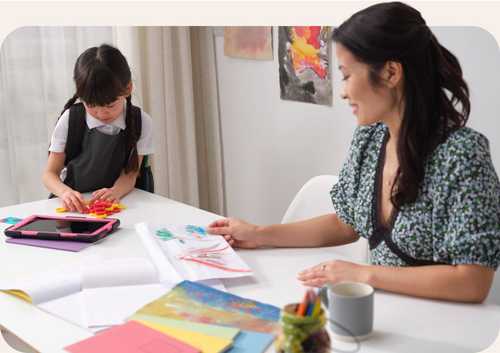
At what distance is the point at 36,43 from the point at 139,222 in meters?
1.27

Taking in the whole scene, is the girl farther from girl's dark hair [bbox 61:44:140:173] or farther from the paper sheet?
the paper sheet

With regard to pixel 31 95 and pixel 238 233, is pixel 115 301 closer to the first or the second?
pixel 238 233

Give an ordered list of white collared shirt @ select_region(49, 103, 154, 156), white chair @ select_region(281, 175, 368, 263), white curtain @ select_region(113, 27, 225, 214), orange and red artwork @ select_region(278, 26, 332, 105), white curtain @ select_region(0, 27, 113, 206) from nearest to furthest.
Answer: white chair @ select_region(281, 175, 368, 263)
white collared shirt @ select_region(49, 103, 154, 156)
orange and red artwork @ select_region(278, 26, 332, 105)
white curtain @ select_region(0, 27, 113, 206)
white curtain @ select_region(113, 27, 225, 214)

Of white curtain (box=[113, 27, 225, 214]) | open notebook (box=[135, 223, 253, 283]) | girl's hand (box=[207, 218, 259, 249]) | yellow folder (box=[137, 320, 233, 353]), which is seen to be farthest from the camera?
white curtain (box=[113, 27, 225, 214])

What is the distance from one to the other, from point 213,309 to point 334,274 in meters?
0.25

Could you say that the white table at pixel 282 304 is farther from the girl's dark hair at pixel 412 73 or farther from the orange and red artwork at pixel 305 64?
the orange and red artwork at pixel 305 64

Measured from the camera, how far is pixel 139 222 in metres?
1.85

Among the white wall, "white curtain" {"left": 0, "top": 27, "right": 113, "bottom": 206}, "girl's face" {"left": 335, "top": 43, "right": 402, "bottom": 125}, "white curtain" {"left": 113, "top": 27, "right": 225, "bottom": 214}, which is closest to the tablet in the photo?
"girl's face" {"left": 335, "top": 43, "right": 402, "bottom": 125}

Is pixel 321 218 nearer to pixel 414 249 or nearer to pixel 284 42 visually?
pixel 414 249

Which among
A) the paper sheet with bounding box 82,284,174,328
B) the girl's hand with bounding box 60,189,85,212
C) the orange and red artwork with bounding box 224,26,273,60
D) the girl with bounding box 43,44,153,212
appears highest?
the orange and red artwork with bounding box 224,26,273,60

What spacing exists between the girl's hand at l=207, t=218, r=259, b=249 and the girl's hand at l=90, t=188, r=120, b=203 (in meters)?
0.47

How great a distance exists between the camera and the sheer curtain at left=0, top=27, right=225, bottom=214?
275 centimetres

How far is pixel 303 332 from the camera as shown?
38.9 inches

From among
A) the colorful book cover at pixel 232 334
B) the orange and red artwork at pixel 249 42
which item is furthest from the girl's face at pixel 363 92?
the orange and red artwork at pixel 249 42
